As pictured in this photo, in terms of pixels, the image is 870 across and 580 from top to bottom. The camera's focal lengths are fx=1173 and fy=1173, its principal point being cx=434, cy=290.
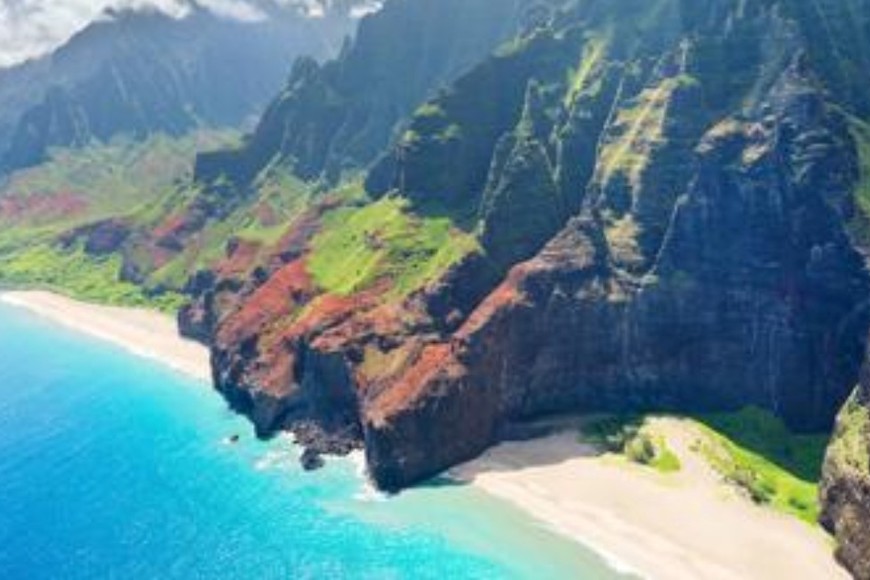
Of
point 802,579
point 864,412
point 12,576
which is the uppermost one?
point 864,412

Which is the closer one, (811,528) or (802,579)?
(802,579)

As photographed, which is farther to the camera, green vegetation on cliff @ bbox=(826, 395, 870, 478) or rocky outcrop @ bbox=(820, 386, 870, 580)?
green vegetation on cliff @ bbox=(826, 395, 870, 478)

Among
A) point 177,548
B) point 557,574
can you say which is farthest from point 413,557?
point 177,548

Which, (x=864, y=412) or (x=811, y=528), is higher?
(x=864, y=412)

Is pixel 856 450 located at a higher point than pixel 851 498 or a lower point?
higher

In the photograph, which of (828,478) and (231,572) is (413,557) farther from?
(828,478)

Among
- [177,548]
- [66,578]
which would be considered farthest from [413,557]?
[66,578]

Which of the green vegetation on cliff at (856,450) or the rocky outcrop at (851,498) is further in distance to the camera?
the green vegetation on cliff at (856,450)

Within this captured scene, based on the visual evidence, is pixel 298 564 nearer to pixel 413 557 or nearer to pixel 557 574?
pixel 413 557

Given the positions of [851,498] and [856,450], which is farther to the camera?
[856,450]
